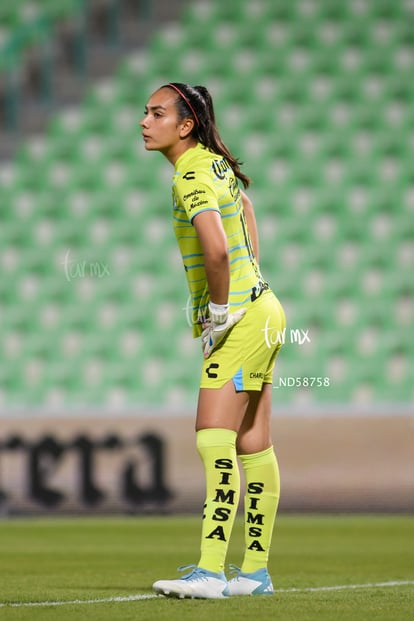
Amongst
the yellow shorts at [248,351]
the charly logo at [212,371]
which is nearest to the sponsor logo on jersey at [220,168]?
the yellow shorts at [248,351]

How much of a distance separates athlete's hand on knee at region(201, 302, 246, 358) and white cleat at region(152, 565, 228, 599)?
0.67 meters

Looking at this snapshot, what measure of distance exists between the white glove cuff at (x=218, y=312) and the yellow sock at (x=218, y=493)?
340 mm

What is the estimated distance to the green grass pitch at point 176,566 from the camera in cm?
371

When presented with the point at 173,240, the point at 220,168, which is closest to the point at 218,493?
the point at 220,168

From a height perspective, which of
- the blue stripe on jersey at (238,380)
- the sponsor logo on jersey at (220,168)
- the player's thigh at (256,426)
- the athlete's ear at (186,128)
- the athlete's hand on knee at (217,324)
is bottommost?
the player's thigh at (256,426)

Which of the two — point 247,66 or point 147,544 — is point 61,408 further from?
point 247,66

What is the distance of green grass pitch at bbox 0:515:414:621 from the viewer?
146 inches

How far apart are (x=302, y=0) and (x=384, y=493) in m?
5.29

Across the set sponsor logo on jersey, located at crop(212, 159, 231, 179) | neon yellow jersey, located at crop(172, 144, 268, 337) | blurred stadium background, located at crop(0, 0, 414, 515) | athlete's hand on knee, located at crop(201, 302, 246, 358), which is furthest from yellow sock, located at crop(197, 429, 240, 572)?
blurred stadium background, located at crop(0, 0, 414, 515)

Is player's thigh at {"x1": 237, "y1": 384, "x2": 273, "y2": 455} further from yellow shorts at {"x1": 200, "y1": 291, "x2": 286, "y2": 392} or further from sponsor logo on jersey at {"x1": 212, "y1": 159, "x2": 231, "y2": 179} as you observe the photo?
sponsor logo on jersey at {"x1": 212, "y1": 159, "x2": 231, "y2": 179}

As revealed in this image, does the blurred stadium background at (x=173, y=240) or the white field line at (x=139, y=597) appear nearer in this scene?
the white field line at (x=139, y=597)

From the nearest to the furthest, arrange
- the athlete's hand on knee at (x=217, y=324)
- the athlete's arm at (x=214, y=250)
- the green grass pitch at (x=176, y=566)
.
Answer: the green grass pitch at (x=176, y=566), the athlete's arm at (x=214, y=250), the athlete's hand on knee at (x=217, y=324)

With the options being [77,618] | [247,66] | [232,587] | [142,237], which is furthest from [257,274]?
[247,66]

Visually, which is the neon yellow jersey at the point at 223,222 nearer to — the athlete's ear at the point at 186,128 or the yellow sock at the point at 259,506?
the athlete's ear at the point at 186,128
